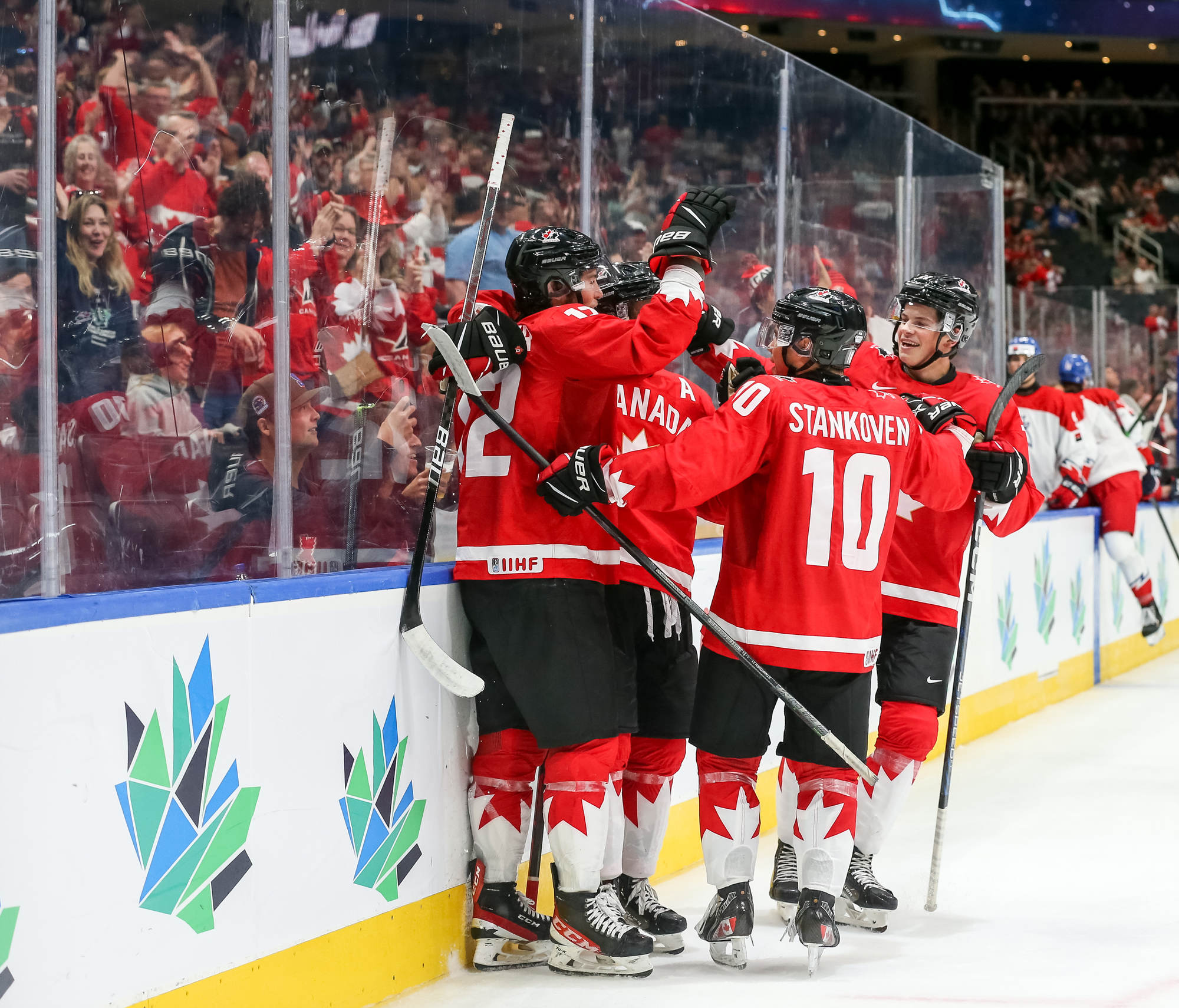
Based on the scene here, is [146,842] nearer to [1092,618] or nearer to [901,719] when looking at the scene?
[901,719]

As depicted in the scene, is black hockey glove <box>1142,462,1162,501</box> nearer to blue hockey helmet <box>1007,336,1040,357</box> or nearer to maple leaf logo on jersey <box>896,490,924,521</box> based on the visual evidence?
blue hockey helmet <box>1007,336,1040,357</box>

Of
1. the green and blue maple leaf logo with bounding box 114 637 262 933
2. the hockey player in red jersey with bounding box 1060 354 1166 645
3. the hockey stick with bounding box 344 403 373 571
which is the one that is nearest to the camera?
the green and blue maple leaf logo with bounding box 114 637 262 933

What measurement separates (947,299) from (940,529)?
0.55 m

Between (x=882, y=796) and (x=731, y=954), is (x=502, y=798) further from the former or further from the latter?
(x=882, y=796)

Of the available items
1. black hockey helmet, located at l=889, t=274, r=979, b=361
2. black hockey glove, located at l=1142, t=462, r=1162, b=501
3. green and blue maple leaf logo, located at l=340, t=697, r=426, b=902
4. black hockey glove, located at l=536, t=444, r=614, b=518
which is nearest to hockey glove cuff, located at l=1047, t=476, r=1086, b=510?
black hockey glove, located at l=1142, t=462, r=1162, b=501

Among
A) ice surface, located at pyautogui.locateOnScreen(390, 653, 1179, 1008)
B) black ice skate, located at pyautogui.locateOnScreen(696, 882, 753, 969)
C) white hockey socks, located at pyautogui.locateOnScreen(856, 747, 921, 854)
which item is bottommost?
ice surface, located at pyautogui.locateOnScreen(390, 653, 1179, 1008)

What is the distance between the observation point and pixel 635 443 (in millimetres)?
2957

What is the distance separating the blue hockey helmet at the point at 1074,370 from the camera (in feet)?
25.6

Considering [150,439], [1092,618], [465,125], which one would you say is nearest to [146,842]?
[150,439]

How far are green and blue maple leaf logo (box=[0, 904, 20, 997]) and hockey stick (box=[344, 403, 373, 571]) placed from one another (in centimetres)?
113

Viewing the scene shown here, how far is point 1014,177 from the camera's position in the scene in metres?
15.9

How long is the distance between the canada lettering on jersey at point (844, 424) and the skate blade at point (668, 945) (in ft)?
3.60

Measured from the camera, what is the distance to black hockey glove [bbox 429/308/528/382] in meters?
2.73

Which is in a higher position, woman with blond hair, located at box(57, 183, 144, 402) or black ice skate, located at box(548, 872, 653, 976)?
woman with blond hair, located at box(57, 183, 144, 402)
